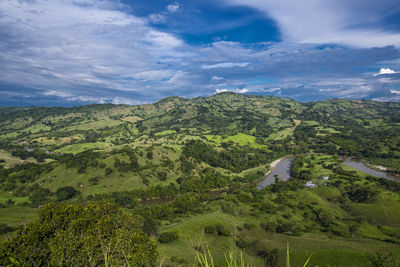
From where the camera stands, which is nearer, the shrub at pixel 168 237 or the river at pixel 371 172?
the shrub at pixel 168 237

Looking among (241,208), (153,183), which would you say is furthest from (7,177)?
(241,208)

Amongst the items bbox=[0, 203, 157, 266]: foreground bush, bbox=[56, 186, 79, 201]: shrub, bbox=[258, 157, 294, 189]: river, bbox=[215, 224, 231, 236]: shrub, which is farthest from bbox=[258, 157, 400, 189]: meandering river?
bbox=[0, 203, 157, 266]: foreground bush

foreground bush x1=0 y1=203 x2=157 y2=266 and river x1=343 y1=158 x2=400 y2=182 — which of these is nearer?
foreground bush x1=0 y1=203 x2=157 y2=266

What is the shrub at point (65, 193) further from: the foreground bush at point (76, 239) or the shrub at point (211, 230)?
the foreground bush at point (76, 239)

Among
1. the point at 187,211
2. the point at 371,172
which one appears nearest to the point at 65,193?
the point at 187,211

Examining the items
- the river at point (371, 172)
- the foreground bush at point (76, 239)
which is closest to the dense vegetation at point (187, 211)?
the foreground bush at point (76, 239)

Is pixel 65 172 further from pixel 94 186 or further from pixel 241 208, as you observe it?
pixel 241 208

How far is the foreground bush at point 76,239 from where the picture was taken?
76.6 feet

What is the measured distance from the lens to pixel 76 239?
83.1ft

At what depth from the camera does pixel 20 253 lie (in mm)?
24109

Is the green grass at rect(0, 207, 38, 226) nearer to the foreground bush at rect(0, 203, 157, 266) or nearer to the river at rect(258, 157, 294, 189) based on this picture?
the foreground bush at rect(0, 203, 157, 266)

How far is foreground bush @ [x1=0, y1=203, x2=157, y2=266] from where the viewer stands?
23.3 m

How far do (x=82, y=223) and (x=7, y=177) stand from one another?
530 ft

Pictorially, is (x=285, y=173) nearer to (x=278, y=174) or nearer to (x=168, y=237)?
(x=278, y=174)
